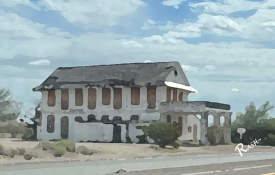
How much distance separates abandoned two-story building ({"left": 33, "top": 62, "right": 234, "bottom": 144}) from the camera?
203 feet

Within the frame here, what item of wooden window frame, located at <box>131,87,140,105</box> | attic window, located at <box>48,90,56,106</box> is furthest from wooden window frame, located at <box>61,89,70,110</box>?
wooden window frame, located at <box>131,87,140,105</box>

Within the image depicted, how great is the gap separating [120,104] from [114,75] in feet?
11.5

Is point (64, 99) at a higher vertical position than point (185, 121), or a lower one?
higher

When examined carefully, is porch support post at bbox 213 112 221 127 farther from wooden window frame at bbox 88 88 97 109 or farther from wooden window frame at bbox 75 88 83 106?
wooden window frame at bbox 75 88 83 106

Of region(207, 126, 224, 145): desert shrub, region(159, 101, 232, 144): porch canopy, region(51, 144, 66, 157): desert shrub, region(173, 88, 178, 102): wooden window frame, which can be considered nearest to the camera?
region(51, 144, 66, 157): desert shrub

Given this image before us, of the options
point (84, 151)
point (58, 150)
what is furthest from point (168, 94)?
point (58, 150)

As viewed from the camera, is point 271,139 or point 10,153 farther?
point 271,139

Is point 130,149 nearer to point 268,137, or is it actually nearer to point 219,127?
point 219,127

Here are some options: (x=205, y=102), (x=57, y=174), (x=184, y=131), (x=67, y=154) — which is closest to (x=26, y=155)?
(x=67, y=154)

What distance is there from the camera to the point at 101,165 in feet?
59.4

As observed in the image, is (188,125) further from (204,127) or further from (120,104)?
(120,104)

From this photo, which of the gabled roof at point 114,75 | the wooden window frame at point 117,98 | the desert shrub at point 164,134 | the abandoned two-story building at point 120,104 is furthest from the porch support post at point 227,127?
the desert shrub at point 164,134

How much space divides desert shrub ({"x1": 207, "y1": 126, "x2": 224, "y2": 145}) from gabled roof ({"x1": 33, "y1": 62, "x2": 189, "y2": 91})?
7079 mm

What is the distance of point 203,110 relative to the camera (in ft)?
192
